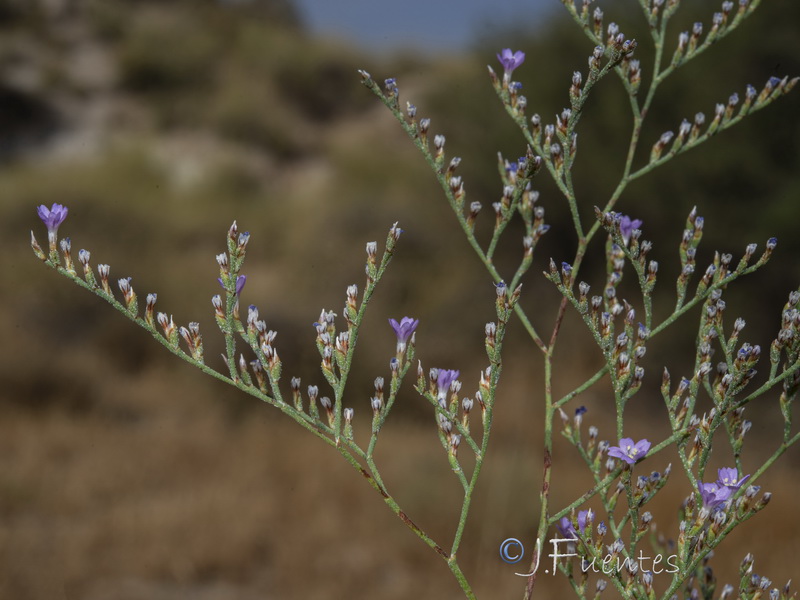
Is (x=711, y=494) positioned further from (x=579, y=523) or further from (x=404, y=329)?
(x=404, y=329)

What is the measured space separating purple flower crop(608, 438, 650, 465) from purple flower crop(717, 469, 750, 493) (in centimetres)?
17

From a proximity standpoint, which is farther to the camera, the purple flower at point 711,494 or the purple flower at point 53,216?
the purple flower at point 53,216

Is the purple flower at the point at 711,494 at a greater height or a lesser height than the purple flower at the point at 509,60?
lesser

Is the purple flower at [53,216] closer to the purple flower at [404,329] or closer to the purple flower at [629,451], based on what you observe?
the purple flower at [404,329]

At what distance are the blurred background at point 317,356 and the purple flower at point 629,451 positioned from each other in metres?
4.39

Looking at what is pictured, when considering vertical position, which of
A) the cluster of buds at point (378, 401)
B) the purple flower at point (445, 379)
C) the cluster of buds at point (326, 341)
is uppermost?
the cluster of buds at point (326, 341)

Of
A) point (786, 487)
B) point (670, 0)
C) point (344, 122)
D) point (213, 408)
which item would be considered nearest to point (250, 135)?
point (344, 122)

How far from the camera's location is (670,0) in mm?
1841

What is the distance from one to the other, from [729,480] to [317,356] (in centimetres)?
852

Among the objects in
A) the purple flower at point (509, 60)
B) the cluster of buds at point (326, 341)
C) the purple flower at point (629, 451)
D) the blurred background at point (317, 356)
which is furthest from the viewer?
the blurred background at point (317, 356)

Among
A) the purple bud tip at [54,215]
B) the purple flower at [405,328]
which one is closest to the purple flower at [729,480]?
the purple flower at [405,328]

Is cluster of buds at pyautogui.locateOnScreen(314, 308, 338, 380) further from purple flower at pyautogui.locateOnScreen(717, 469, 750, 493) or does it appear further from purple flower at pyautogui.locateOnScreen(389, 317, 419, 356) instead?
purple flower at pyautogui.locateOnScreen(717, 469, 750, 493)

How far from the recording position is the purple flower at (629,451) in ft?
4.41

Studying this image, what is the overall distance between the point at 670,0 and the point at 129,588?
206 inches
